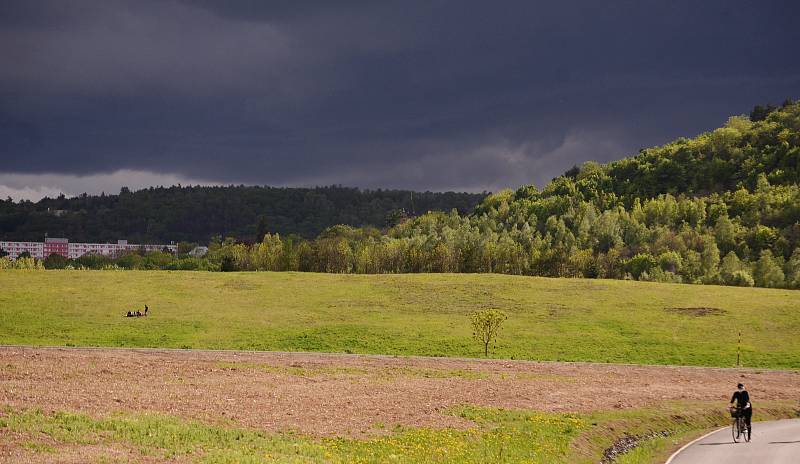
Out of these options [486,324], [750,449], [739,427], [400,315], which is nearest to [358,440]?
[750,449]

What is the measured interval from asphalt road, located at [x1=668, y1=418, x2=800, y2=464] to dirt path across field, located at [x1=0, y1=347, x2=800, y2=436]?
7548 millimetres

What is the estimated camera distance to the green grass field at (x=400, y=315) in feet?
255

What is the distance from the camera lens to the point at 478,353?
76.4 m

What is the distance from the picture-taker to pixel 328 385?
4966cm

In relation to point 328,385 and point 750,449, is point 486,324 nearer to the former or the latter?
point 328,385

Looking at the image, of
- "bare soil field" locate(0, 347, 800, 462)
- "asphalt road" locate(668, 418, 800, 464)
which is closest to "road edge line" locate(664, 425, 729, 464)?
"asphalt road" locate(668, 418, 800, 464)

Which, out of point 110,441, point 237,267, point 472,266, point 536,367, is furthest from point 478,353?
point 237,267

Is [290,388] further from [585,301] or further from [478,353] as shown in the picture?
[585,301]

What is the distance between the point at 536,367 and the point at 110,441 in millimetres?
42891

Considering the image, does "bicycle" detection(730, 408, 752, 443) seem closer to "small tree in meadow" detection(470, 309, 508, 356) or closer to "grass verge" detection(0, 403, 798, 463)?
"grass verge" detection(0, 403, 798, 463)

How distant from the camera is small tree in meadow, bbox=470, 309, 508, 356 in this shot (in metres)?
76.5

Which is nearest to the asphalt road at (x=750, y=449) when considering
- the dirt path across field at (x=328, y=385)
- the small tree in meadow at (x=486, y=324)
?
the dirt path across field at (x=328, y=385)

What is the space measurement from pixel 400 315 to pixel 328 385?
4461 centimetres

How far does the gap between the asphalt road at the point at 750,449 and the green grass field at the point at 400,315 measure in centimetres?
3358
